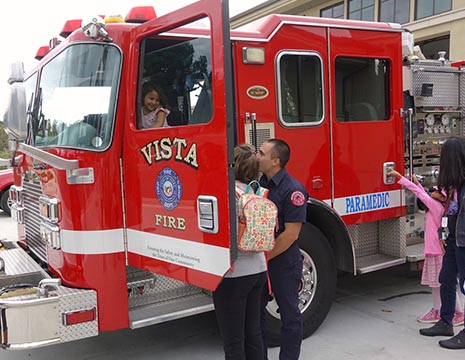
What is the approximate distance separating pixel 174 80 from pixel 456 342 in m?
2.99

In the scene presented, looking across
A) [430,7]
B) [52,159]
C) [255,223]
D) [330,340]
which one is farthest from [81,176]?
[430,7]

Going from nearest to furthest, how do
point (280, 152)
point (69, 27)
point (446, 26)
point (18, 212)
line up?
point (280, 152), point (69, 27), point (18, 212), point (446, 26)

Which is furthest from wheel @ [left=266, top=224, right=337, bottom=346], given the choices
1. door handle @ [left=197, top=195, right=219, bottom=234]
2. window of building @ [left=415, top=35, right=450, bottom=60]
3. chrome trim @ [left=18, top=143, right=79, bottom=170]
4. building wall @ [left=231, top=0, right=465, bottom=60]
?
window of building @ [left=415, top=35, right=450, bottom=60]

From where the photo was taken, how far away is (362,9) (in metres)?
22.0

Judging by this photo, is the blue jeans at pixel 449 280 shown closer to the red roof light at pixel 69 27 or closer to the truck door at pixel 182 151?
the truck door at pixel 182 151

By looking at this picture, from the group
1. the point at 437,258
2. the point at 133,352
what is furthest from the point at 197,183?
the point at 437,258

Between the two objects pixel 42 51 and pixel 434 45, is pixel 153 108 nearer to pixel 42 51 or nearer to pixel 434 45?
pixel 42 51

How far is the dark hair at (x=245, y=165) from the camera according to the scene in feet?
9.93

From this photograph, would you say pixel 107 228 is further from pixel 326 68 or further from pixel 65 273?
pixel 326 68

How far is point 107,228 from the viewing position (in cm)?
353

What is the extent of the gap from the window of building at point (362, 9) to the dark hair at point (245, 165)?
20.5 m

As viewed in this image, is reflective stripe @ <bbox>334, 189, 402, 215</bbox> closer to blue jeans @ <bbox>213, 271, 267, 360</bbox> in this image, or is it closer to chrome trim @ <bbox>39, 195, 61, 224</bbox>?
blue jeans @ <bbox>213, 271, 267, 360</bbox>

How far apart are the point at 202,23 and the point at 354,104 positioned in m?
2.09

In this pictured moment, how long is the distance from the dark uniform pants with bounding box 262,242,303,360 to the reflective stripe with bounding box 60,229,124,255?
1.07 m
